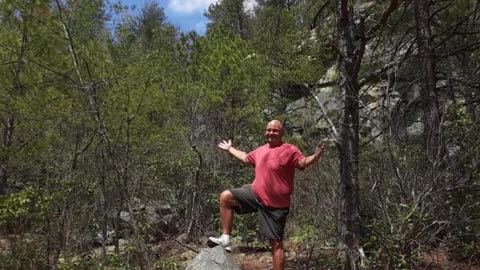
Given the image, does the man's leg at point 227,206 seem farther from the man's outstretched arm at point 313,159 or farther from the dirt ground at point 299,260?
the dirt ground at point 299,260

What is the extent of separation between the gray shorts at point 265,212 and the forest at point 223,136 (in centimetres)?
89

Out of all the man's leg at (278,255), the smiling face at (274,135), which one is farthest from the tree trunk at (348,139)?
the man's leg at (278,255)

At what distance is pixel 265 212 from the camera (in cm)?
487

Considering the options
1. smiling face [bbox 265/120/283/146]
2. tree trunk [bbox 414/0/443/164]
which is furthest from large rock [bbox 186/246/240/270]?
tree trunk [bbox 414/0/443/164]

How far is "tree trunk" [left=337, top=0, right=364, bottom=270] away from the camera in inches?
210

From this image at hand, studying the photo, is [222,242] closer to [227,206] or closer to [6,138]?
[227,206]

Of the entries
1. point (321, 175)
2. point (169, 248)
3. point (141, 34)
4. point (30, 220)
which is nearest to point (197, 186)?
point (169, 248)

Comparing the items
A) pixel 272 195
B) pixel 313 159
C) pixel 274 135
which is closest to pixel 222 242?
pixel 272 195

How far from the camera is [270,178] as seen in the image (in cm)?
486

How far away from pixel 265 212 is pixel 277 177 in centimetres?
36

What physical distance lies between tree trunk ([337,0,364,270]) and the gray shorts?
838 millimetres

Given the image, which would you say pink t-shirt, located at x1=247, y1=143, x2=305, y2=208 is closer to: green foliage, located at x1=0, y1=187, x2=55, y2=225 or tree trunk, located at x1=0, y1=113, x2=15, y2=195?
green foliage, located at x1=0, y1=187, x2=55, y2=225

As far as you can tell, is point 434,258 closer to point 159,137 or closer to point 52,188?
point 52,188

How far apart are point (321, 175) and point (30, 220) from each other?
444cm
